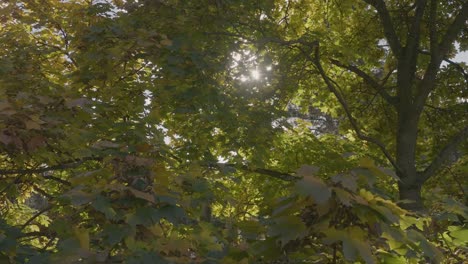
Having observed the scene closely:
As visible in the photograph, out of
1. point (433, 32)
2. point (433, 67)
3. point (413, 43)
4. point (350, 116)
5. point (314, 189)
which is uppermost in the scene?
point (433, 32)

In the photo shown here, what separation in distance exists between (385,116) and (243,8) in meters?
5.25

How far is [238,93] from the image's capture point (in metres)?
7.07

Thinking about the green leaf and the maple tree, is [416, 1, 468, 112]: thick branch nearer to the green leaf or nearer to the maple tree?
the maple tree

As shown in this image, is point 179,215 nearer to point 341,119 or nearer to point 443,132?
point 443,132

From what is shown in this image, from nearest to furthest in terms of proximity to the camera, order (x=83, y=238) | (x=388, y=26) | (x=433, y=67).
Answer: (x=83, y=238)
(x=433, y=67)
(x=388, y=26)

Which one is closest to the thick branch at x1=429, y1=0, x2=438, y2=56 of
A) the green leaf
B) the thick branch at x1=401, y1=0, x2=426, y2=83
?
the thick branch at x1=401, y1=0, x2=426, y2=83

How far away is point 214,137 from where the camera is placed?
729 cm

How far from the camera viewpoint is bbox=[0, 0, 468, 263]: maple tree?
2203mm

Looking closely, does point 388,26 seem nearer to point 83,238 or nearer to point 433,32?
point 433,32

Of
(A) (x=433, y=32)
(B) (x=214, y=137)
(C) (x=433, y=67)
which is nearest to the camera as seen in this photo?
(B) (x=214, y=137)

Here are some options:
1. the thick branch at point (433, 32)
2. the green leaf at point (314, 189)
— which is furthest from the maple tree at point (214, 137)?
the thick branch at point (433, 32)

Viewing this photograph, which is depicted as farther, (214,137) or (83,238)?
(214,137)

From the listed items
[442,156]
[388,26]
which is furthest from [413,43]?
[442,156]

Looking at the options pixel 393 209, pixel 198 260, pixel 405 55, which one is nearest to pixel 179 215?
pixel 198 260
